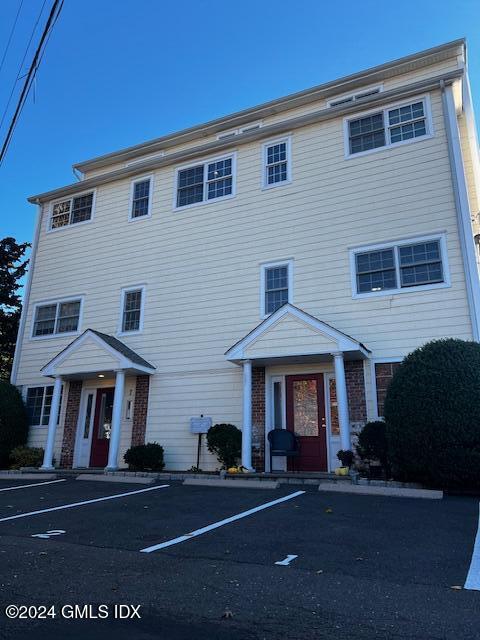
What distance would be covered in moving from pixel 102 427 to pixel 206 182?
25.1 ft

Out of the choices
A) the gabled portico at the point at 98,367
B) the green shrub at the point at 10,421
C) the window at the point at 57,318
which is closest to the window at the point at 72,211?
the window at the point at 57,318

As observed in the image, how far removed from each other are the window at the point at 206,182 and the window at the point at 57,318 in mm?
4606

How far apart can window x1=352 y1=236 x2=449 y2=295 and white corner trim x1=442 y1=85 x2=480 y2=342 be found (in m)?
0.45

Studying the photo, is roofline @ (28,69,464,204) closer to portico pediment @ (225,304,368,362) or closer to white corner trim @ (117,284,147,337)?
white corner trim @ (117,284,147,337)

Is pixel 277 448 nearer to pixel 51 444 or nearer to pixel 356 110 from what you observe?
pixel 51 444

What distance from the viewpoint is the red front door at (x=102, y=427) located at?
1306 centimetres

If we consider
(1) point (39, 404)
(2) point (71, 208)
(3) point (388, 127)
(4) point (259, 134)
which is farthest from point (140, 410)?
(3) point (388, 127)

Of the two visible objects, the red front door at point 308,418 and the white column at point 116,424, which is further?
the white column at point 116,424

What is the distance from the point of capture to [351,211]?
38.0ft

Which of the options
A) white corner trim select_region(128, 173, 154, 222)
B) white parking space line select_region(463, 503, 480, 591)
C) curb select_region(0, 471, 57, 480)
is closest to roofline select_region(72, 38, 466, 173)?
white corner trim select_region(128, 173, 154, 222)

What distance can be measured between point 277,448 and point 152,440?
11.8ft

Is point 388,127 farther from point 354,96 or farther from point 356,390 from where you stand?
point 356,390

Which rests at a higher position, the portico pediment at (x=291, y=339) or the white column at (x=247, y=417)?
the portico pediment at (x=291, y=339)

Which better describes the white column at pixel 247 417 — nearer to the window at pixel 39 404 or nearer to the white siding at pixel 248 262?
the white siding at pixel 248 262
